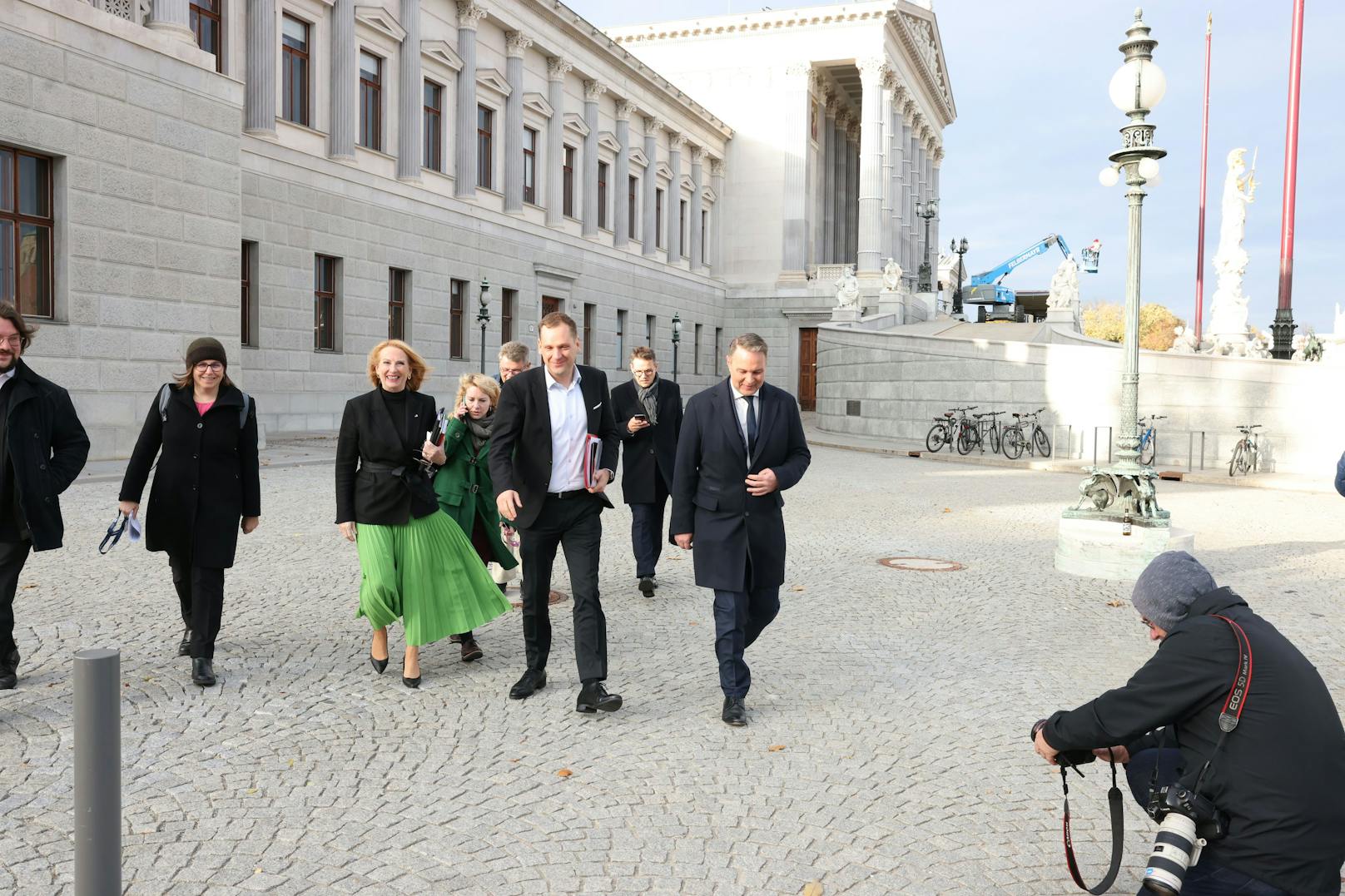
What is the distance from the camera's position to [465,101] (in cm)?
3453

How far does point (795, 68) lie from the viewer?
5488cm

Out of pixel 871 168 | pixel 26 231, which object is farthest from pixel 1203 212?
pixel 26 231

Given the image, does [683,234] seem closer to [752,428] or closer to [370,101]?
[370,101]

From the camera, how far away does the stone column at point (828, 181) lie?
206 ft

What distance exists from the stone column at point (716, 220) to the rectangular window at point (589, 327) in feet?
45.3

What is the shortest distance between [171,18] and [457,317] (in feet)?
55.0

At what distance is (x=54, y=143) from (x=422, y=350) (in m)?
16.6

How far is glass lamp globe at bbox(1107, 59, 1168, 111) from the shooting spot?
34.6 ft

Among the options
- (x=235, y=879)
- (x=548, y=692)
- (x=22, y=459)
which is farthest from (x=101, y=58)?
(x=235, y=879)

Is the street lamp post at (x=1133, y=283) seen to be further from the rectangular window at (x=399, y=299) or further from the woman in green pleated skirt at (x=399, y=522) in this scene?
the rectangular window at (x=399, y=299)

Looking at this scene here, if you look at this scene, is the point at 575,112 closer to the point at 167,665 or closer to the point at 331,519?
the point at 331,519

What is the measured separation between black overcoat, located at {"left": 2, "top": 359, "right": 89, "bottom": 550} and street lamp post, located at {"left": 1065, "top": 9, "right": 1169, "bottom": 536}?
8.41 metres

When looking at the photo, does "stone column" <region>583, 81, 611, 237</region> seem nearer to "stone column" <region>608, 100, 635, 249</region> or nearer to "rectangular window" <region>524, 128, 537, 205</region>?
"stone column" <region>608, 100, 635, 249</region>

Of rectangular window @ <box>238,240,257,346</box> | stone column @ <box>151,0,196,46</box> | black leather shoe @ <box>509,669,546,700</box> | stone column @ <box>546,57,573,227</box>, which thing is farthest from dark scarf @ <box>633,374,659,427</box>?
stone column @ <box>546,57,573,227</box>
